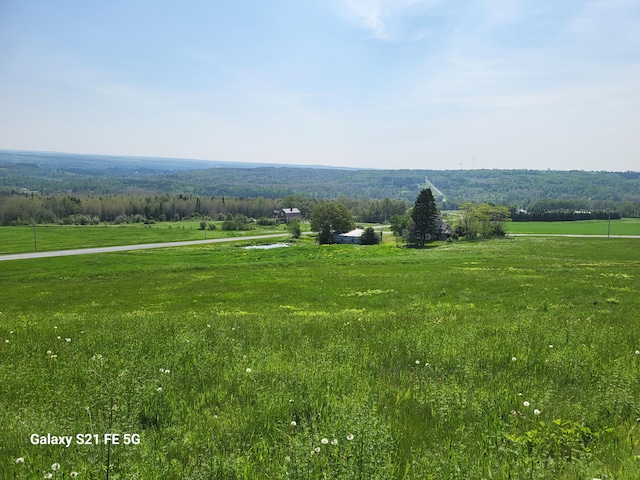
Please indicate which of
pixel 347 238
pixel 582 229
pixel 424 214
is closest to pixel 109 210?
pixel 347 238

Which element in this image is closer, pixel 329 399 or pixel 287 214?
pixel 329 399

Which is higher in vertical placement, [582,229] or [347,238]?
[582,229]

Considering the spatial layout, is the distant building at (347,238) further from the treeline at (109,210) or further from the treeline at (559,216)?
the treeline at (559,216)

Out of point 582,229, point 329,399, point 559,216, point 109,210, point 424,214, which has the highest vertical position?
point 329,399

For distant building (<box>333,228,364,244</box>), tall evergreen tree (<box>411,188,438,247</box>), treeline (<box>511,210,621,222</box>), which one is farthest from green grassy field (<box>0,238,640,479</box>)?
treeline (<box>511,210,621,222</box>)

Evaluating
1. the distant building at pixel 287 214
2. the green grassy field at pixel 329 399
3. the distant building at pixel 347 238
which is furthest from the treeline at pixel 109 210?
the green grassy field at pixel 329 399

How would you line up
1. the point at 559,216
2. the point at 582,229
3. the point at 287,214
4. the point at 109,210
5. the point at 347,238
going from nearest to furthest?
the point at 347,238
the point at 582,229
the point at 559,216
the point at 109,210
the point at 287,214

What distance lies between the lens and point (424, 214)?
81.9 m

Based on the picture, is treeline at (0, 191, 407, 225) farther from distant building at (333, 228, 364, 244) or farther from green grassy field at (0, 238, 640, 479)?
green grassy field at (0, 238, 640, 479)

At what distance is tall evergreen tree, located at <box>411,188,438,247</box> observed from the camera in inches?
A: 3214

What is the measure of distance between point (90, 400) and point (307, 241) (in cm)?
9770

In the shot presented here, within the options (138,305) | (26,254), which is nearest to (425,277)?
(138,305)

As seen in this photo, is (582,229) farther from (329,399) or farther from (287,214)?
(329,399)

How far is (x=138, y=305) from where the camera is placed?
2320 centimetres
